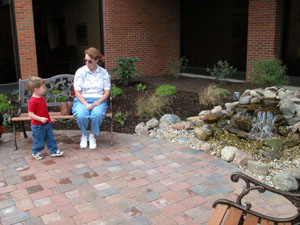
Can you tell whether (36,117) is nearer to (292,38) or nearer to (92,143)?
(92,143)

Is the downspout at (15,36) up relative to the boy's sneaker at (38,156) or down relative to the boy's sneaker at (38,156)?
up

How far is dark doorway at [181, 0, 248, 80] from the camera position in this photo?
11.1 m

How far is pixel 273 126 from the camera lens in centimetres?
518

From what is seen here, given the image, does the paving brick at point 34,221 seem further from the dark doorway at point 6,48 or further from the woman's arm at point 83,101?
the dark doorway at point 6,48

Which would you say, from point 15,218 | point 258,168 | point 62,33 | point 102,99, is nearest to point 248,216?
point 258,168

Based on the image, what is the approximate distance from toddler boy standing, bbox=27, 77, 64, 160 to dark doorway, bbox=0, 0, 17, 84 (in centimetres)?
572

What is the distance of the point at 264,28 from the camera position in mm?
9773

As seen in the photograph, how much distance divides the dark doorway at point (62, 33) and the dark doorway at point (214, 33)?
3.56m

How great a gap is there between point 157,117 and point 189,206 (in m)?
3.26

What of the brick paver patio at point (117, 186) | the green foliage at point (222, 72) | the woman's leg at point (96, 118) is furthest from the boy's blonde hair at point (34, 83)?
the green foliage at point (222, 72)

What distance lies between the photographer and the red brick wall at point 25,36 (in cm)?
917

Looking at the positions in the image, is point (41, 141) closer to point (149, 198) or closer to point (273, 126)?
point (149, 198)

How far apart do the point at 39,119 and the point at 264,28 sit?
7727 mm

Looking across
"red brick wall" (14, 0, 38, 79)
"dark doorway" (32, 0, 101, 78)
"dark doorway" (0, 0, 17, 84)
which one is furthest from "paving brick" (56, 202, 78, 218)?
"dark doorway" (32, 0, 101, 78)
